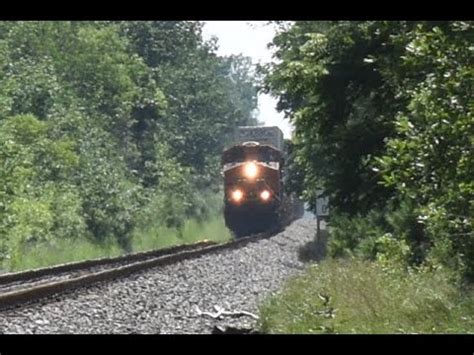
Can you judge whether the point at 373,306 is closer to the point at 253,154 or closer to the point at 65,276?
the point at 65,276

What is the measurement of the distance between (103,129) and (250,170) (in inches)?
300

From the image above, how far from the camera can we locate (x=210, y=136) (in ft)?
137

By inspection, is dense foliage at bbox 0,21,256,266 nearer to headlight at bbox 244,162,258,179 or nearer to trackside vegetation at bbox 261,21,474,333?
headlight at bbox 244,162,258,179

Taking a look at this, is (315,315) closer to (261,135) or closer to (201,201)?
(261,135)

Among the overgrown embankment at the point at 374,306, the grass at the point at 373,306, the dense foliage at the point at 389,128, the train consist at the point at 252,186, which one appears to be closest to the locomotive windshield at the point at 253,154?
the train consist at the point at 252,186

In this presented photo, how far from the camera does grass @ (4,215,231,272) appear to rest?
2216 cm

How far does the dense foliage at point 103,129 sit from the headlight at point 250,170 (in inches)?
153

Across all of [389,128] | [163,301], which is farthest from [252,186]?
[163,301]

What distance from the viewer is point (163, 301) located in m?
11.4

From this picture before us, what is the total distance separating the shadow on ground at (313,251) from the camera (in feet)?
69.9

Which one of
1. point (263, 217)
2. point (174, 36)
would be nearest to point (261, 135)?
point (263, 217)

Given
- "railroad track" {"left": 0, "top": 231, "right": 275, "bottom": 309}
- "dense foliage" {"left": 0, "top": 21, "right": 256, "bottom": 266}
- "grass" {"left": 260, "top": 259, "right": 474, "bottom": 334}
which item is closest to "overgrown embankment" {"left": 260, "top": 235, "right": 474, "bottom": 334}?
"grass" {"left": 260, "top": 259, "right": 474, "bottom": 334}

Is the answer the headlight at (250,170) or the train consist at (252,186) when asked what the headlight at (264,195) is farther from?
the headlight at (250,170)

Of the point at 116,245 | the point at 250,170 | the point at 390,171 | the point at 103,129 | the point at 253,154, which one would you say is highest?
the point at 103,129
